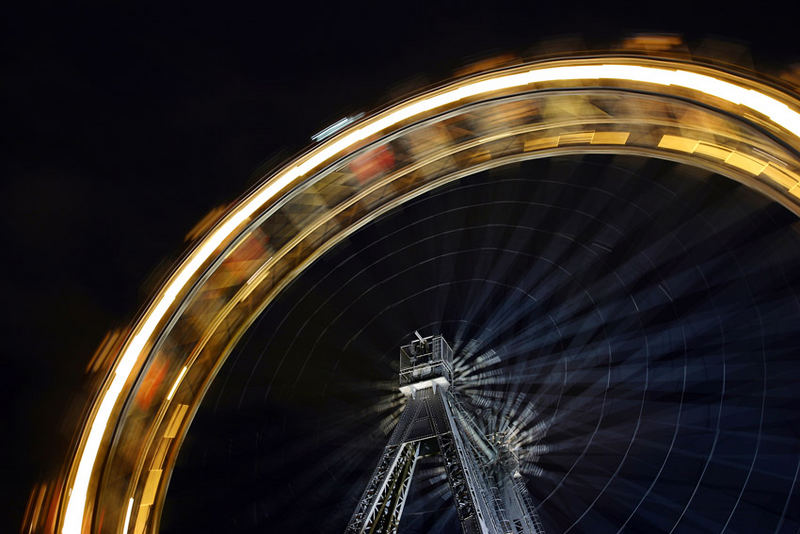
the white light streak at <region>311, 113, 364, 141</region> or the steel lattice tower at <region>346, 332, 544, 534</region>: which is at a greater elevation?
the white light streak at <region>311, 113, 364, 141</region>

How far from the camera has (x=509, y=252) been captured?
887cm

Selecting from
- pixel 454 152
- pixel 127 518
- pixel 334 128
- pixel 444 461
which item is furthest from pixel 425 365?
pixel 127 518

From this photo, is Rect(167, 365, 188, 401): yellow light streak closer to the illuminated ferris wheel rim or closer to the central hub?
the illuminated ferris wheel rim

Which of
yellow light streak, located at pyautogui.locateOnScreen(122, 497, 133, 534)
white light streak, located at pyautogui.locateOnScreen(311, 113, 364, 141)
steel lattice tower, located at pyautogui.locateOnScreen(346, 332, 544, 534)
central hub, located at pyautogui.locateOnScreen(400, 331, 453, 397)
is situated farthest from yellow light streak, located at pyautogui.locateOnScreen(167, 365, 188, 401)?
central hub, located at pyautogui.locateOnScreen(400, 331, 453, 397)

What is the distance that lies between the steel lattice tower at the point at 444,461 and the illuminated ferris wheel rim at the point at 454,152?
10.4ft

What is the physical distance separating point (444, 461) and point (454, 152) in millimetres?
4257

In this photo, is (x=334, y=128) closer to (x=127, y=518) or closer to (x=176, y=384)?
(x=176, y=384)

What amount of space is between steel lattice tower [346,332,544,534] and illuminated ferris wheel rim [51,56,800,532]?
3184 millimetres

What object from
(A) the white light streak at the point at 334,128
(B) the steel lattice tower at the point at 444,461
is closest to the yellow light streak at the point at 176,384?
(A) the white light streak at the point at 334,128

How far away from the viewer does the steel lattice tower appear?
6734 mm

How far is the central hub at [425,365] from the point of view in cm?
804

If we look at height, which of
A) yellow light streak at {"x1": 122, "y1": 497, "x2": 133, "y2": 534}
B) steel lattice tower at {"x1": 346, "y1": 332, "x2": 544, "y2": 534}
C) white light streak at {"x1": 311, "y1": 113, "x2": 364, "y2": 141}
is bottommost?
yellow light streak at {"x1": 122, "y1": 497, "x2": 133, "y2": 534}

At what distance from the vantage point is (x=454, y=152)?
4.82m

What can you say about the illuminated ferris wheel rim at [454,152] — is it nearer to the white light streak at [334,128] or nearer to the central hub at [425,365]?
the white light streak at [334,128]
